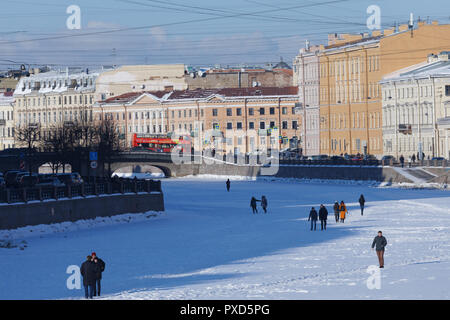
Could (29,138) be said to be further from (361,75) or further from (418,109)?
(361,75)

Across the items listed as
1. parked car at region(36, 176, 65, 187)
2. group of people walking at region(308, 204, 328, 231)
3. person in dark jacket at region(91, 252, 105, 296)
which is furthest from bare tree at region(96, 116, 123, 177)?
person in dark jacket at region(91, 252, 105, 296)

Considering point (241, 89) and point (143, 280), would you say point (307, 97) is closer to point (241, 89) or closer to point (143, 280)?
point (241, 89)

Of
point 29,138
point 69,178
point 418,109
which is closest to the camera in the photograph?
point 69,178

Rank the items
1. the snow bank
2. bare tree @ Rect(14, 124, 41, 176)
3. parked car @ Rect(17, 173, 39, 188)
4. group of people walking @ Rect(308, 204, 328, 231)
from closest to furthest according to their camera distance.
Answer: the snow bank < group of people walking @ Rect(308, 204, 328, 231) < parked car @ Rect(17, 173, 39, 188) < bare tree @ Rect(14, 124, 41, 176)

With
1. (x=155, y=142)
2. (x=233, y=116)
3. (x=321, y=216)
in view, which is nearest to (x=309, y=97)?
(x=233, y=116)

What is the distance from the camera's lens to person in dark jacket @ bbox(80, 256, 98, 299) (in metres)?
31.5

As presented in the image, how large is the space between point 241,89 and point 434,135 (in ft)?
149

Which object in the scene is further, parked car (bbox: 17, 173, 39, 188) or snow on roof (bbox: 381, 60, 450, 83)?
snow on roof (bbox: 381, 60, 450, 83)

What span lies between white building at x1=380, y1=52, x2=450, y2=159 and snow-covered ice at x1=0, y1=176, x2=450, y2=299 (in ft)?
63.1

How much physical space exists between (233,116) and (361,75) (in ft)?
93.2

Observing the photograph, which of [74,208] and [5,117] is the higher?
[5,117]

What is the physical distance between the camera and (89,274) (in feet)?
104

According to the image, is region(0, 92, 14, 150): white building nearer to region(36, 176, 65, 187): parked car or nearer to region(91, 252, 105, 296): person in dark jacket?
region(36, 176, 65, 187): parked car
